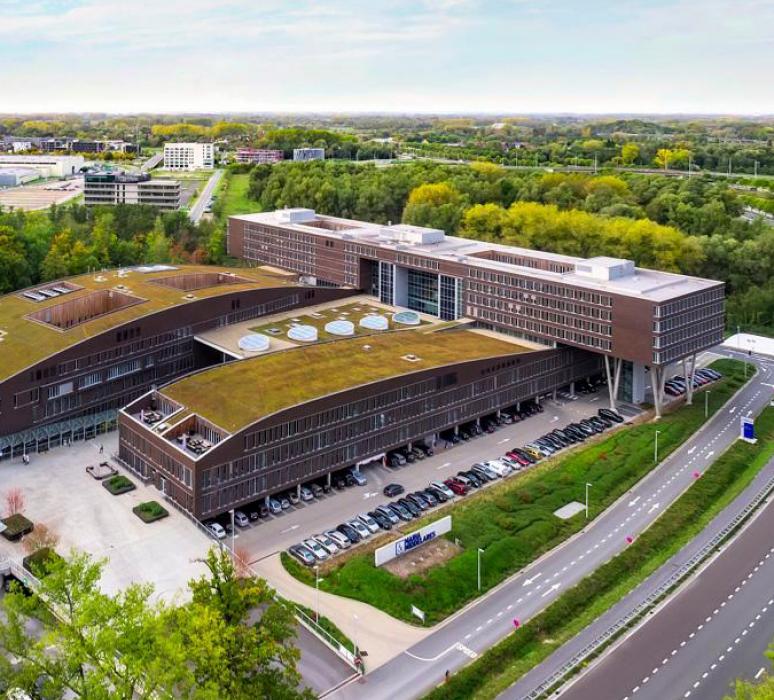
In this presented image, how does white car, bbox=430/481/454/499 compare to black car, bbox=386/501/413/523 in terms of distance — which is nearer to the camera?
black car, bbox=386/501/413/523

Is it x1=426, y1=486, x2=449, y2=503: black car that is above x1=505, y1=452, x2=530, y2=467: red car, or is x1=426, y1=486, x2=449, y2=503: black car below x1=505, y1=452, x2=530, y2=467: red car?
below

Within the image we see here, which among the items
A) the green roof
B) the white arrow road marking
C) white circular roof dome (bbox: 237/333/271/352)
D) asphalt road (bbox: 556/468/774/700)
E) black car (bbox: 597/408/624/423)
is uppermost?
white circular roof dome (bbox: 237/333/271/352)

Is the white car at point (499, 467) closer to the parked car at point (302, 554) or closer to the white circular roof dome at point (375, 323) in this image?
the parked car at point (302, 554)

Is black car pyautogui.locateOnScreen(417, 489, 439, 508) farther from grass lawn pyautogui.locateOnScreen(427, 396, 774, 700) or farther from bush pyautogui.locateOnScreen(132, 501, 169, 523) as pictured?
bush pyautogui.locateOnScreen(132, 501, 169, 523)

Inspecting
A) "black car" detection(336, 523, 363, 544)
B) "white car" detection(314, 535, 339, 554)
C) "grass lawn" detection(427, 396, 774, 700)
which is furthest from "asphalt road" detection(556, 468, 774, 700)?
"black car" detection(336, 523, 363, 544)

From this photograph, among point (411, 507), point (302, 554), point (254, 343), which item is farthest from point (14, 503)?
point (411, 507)

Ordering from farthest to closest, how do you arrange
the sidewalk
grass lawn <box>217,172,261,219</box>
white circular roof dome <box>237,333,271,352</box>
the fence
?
1. grass lawn <box>217,172,261,219</box>
2. white circular roof dome <box>237,333,271,352</box>
3. the sidewalk
4. the fence

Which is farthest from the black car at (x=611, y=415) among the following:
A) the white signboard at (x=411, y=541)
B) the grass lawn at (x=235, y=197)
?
the grass lawn at (x=235, y=197)
